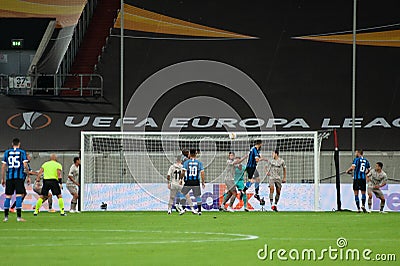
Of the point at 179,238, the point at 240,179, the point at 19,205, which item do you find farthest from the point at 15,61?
the point at 179,238

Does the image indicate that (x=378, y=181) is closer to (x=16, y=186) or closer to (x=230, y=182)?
(x=230, y=182)

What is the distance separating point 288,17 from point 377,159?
11.7 meters

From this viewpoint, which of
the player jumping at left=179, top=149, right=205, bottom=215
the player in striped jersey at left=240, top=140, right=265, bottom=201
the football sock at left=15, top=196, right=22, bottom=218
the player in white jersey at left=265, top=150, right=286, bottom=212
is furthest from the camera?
the player in white jersey at left=265, top=150, right=286, bottom=212

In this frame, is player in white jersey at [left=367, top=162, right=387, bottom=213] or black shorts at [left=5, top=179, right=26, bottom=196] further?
player in white jersey at [left=367, top=162, right=387, bottom=213]

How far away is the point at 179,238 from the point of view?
15.1 m

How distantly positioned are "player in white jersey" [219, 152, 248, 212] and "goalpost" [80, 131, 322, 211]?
0.53 metres

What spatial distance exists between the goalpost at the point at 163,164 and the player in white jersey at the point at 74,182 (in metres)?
0.20

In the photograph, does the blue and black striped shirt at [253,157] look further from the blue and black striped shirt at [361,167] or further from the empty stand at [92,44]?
the empty stand at [92,44]

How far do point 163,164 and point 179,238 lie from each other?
13.5m

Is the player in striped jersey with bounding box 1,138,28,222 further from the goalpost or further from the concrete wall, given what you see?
the concrete wall

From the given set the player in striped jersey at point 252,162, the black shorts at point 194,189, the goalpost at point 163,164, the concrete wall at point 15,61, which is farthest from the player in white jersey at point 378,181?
the concrete wall at point 15,61

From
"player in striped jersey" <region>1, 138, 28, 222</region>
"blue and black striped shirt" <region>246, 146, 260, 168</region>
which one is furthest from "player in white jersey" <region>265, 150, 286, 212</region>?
"player in striped jersey" <region>1, 138, 28, 222</region>

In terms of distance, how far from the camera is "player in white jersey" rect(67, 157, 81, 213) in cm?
2552

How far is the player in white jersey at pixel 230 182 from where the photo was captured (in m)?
26.1
